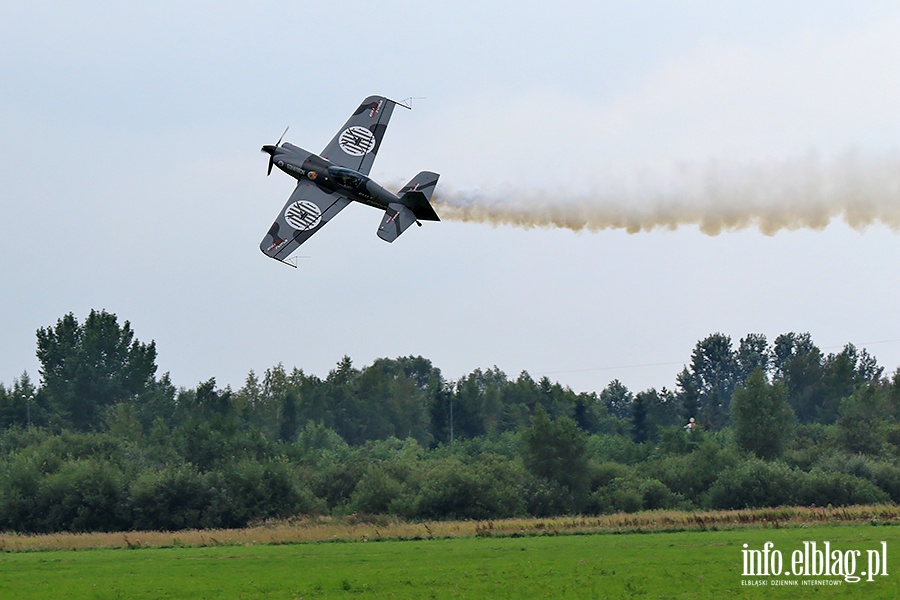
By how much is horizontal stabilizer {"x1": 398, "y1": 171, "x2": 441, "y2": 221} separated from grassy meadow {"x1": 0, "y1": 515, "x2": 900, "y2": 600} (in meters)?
12.8

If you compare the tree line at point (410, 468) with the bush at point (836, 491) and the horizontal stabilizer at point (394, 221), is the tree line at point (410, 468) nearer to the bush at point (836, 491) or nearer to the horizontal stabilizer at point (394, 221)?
the bush at point (836, 491)

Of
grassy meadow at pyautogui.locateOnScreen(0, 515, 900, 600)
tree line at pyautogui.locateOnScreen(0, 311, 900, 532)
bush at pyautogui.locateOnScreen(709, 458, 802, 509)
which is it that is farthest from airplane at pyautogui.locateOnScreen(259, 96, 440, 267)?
bush at pyautogui.locateOnScreen(709, 458, 802, 509)

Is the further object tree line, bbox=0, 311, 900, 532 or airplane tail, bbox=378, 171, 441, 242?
tree line, bbox=0, 311, 900, 532

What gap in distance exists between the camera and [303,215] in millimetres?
51250

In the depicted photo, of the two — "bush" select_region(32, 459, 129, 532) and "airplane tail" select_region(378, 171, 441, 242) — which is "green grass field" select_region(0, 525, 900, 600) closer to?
"airplane tail" select_region(378, 171, 441, 242)

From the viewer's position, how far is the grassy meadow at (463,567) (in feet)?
108

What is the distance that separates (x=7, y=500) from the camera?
68875 mm

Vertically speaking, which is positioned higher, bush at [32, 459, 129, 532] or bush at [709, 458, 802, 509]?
bush at [709, 458, 802, 509]

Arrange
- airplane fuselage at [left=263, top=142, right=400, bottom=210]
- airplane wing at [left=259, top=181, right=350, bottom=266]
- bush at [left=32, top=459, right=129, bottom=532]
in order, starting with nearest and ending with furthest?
airplane fuselage at [left=263, top=142, right=400, bottom=210] → airplane wing at [left=259, top=181, right=350, bottom=266] → bush at [left=32, top=459, right=129, bottom=532]

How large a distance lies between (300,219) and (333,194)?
1698 mm

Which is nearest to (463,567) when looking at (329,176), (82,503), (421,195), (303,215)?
(421,195)

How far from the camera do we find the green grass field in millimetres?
32969

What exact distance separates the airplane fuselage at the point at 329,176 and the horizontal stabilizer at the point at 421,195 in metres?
0.50

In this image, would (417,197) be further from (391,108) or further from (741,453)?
(741,453)
